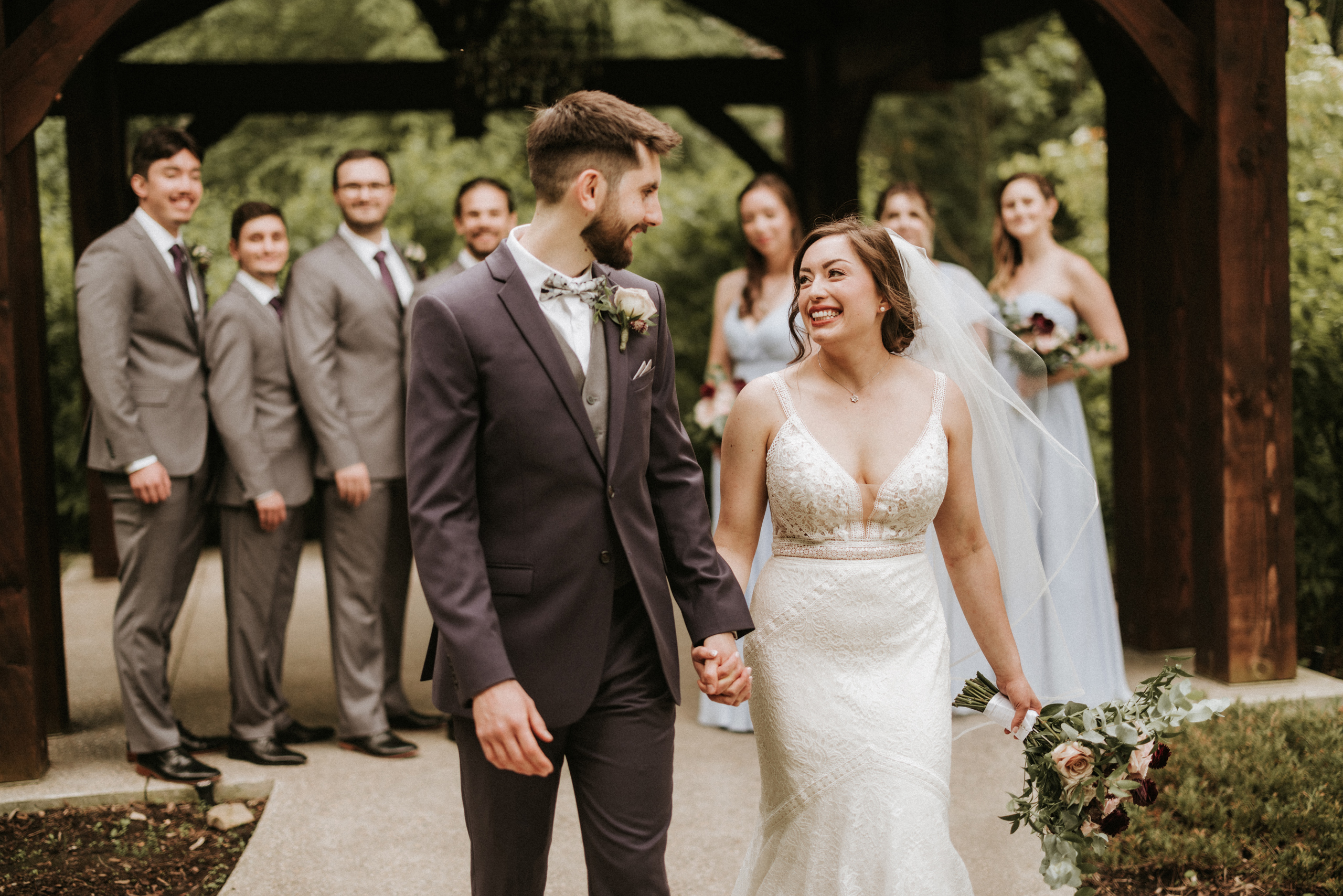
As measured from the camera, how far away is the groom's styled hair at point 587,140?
7.88 feet

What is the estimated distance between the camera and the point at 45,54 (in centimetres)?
452

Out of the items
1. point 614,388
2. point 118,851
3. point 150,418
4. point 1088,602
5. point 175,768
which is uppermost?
point 614,388

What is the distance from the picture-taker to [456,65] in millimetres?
8242

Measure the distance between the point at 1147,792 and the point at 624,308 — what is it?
4.93 ft

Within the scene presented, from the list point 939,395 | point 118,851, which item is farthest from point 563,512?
point 118,851

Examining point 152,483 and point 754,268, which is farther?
point 754,268

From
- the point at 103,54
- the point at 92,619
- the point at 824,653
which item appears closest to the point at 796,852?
the point at 824,653

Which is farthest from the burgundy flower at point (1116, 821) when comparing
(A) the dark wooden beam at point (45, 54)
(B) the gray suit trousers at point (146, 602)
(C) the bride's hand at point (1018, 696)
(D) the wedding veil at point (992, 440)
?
(A) the dark wooden beam at point (45, 54)

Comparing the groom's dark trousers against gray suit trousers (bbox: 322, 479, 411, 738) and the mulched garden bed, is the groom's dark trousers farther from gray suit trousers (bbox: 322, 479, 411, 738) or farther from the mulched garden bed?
gray suit trousers (bbox: 322, 479, 411, 738)

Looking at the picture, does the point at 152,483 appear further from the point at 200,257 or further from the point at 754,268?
the point at 754,268

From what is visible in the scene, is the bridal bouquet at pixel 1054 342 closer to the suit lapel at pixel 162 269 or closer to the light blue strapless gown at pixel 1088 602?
the light blue strapless gown at pixel 1088 602

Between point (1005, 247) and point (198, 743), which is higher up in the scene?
point (1005, 247)

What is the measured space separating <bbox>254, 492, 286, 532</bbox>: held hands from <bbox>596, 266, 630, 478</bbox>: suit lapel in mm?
2697

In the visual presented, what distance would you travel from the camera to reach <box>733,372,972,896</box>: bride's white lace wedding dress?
9.05 feet
